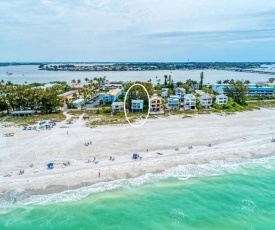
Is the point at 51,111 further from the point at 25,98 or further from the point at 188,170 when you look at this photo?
the point at 188,170

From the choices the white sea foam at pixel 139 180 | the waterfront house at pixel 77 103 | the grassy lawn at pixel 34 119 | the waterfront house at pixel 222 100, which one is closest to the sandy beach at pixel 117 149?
the white sea foam at pixel 139 180

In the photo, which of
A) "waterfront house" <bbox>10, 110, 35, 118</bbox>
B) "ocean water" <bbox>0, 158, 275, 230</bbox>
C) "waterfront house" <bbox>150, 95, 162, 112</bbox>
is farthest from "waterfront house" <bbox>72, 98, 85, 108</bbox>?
"ocean water" <bbox>0, 158, 275, 230</bbox>

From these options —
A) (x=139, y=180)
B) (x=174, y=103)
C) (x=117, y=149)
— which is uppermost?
(x=174, y=103)

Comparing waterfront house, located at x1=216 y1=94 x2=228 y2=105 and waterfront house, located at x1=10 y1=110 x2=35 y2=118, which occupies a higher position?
waterfront house, located at x1=216 y1=94 x2=228 y2=105

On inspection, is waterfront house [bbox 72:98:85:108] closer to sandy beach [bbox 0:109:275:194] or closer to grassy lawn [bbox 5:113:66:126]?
grassy lawn [bbox 5:113:66:126]

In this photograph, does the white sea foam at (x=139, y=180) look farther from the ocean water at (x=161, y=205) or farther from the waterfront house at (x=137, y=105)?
the waterfront house at (x=137, y=105)

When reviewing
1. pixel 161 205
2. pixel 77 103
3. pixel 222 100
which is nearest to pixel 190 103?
pixel 222 100

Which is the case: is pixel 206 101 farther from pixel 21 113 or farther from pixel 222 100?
pixel 21 113
